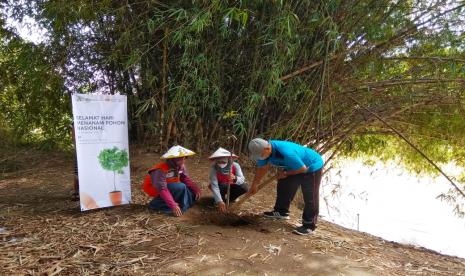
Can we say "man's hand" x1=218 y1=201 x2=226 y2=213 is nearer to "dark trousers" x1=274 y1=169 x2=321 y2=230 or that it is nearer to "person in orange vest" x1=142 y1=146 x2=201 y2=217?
"person in orange vest" x1=142 y1=146 x2=201 y2=217

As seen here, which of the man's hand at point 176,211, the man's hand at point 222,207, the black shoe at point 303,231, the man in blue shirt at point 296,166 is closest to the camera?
the man in blue shirt at point 296,166

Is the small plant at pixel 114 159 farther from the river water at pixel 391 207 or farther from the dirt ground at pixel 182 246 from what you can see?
the river water at pixel 391 207

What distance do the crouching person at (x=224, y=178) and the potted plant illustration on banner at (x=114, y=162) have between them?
2.67 ft

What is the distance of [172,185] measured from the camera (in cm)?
379

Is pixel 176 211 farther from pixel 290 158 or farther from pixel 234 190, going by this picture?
pixel 290 158

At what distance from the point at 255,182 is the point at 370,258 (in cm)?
111

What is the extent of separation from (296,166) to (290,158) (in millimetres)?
A: 86

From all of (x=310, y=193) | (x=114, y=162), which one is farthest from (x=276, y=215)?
(x=114, y=162)

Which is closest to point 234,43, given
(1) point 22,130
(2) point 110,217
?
(2) point 110,217

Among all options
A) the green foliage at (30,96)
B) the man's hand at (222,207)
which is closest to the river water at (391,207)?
the man's hand at (222,207)

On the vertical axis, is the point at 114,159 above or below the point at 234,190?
above

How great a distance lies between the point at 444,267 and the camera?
3.60m

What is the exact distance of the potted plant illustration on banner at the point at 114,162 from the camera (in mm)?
3803

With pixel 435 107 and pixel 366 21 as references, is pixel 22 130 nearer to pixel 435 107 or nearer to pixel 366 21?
pixel 366 21
